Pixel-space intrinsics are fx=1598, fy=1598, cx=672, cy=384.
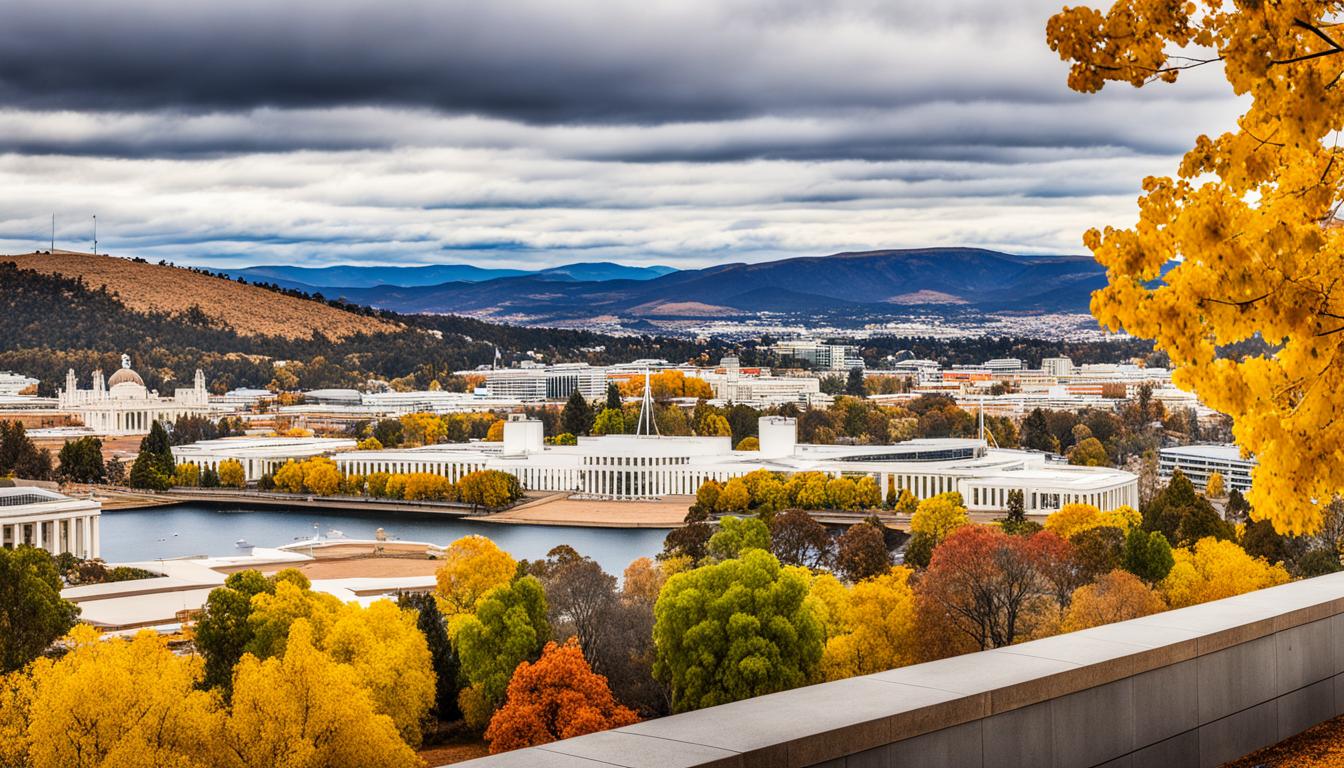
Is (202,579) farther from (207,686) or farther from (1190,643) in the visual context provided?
(1190,643)

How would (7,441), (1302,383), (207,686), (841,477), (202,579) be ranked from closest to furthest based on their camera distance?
(1302,383) < (207,686) < (202,579) < (841,477) < (7,441)

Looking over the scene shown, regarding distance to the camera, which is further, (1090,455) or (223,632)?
(1090,455)

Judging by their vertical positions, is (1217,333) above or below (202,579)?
above

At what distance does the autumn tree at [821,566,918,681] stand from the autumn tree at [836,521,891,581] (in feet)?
35.7

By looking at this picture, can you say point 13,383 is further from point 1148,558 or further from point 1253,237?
point 1253,237

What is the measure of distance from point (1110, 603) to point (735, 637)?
17.4 feet

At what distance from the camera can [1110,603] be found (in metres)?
20.8

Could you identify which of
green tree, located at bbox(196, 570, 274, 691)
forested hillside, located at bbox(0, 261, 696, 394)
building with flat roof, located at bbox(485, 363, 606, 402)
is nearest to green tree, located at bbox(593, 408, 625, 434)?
building with flat roof, located at bbox(485, 363, 606, 402)

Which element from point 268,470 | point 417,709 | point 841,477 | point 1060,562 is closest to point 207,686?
point 417,709

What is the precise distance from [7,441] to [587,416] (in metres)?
29.9

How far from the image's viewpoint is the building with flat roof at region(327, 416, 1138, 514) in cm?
5956

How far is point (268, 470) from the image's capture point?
79.2m

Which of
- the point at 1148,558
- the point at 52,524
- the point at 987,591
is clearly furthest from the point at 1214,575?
the point at 52,524

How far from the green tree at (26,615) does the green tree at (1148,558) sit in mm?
17282
